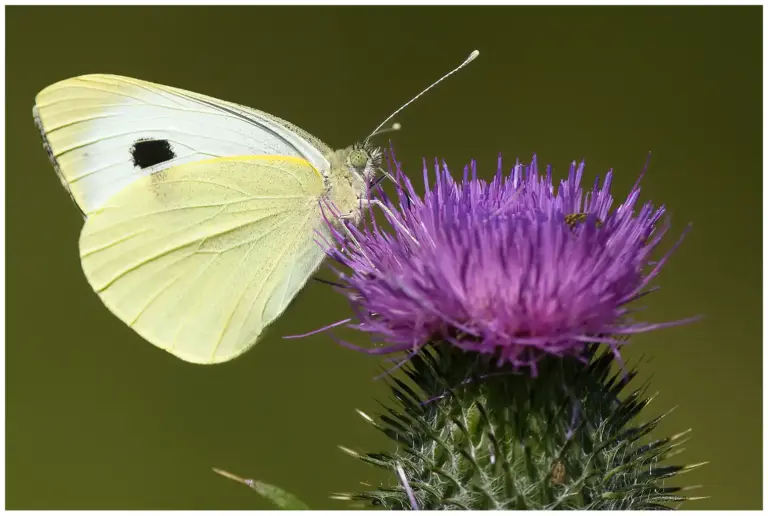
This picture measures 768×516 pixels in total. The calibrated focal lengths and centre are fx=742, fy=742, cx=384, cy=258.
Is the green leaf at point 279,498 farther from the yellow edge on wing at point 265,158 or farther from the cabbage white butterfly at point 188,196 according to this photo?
the yellow edge on wing at point 265,158

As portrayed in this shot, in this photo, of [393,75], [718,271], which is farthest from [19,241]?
[718,271]

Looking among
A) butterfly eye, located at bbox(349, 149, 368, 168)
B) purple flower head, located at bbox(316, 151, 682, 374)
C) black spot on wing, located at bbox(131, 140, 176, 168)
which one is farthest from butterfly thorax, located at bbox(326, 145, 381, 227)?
black spot on wing, located at bbox(131, 140, 176, 168)

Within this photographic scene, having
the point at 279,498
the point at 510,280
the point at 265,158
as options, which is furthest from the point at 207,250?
the point at 510,280

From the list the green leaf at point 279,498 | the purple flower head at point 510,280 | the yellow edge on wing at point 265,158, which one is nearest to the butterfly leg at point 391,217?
the purple flower head at point 510,280

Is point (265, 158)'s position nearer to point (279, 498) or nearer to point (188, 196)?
point (188, 196)

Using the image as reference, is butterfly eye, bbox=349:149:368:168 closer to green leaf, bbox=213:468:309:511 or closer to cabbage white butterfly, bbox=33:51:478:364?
cabbage white butterfly, bbox=33:51:478:364

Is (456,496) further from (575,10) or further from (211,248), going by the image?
(575,10)

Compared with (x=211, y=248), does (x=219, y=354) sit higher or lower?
lower

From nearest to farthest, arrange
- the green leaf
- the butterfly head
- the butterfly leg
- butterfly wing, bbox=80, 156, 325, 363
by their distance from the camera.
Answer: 1. the green leaf
2. the butterfly leg
3. butterfly wing, bbox=80, 156, 325, 363
4. the butterfly head
